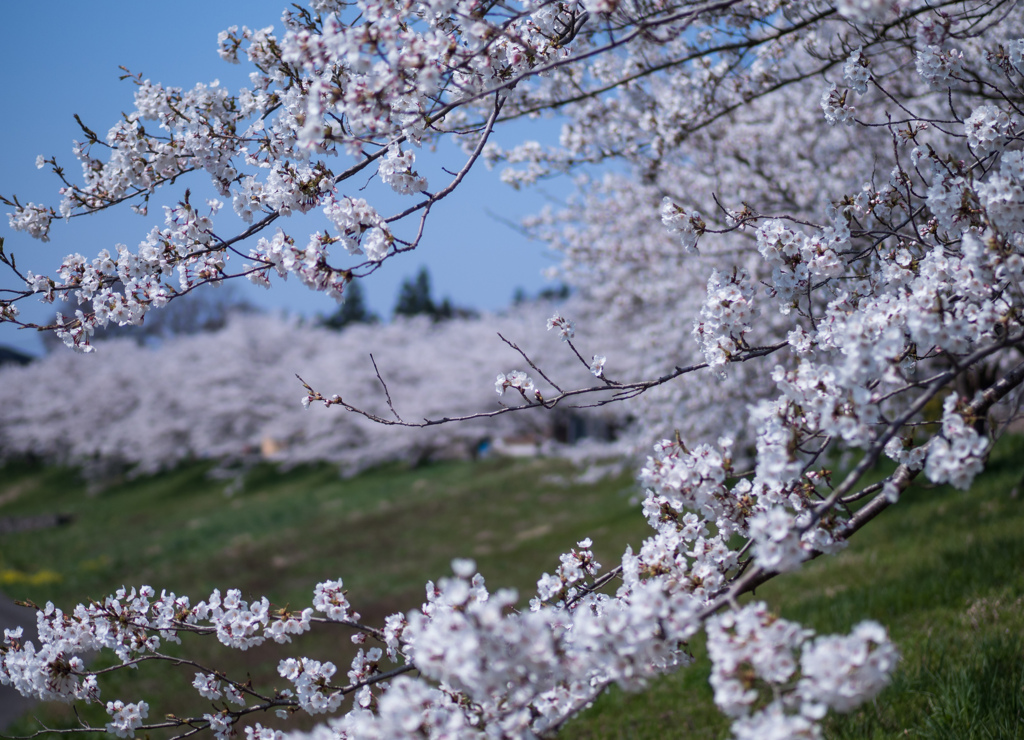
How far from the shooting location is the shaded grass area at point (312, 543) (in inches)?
430

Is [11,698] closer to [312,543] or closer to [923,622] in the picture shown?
[923,622]

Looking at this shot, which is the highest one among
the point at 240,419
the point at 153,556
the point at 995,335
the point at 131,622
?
the point at 240,419

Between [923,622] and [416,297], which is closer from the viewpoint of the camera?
[923,622]

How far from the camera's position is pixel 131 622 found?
3070 mm

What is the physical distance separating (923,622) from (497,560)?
996cm

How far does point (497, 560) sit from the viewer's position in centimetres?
1426

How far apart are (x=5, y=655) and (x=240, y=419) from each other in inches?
1192

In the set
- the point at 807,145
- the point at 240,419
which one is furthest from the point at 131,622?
the point at 240,419

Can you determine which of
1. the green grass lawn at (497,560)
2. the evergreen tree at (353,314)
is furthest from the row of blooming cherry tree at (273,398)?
the evergreen tree at (353,314)

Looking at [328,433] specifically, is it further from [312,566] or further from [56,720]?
[56,720]

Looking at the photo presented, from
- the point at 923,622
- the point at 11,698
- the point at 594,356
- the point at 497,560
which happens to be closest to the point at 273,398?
the point at 497,560

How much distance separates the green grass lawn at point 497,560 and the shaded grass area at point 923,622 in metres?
0.02

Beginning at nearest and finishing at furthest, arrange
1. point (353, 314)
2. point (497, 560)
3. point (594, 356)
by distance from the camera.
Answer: point (594, 356), point (497, 560), point (353, 314)

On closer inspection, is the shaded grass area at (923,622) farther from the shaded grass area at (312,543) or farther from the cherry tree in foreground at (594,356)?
the shaded grass area at (312,543)
